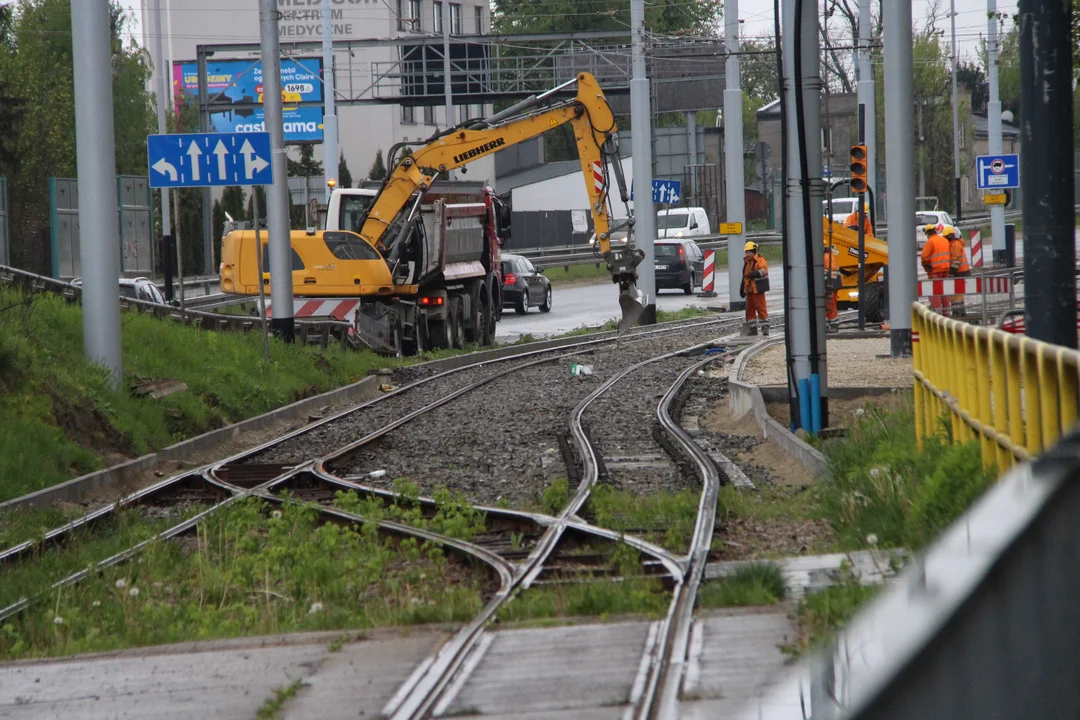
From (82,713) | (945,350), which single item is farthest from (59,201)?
(82,713)

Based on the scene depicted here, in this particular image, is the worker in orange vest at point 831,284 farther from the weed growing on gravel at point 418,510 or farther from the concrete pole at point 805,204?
the weed growing on gravel at point 418,510

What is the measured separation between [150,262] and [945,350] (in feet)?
98.2

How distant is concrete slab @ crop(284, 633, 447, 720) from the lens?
16.6ft

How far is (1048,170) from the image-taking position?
7535 millimetres

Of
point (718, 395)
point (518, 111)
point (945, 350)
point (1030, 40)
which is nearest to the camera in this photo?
point (1030, 40)

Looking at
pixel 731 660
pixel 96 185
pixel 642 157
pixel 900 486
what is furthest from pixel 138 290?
pixel 731 660

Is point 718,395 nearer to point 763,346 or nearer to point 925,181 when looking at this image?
point 763,346

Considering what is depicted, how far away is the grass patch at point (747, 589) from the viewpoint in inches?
249

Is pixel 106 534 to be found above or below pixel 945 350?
below

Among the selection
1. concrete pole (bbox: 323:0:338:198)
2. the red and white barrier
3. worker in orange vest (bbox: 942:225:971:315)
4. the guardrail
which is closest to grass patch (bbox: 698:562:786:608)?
the guardrail

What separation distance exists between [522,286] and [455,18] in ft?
121

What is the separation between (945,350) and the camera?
367 inches

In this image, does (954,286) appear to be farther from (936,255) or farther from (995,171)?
(995,171)

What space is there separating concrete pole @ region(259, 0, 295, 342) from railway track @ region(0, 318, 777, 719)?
2.33m
